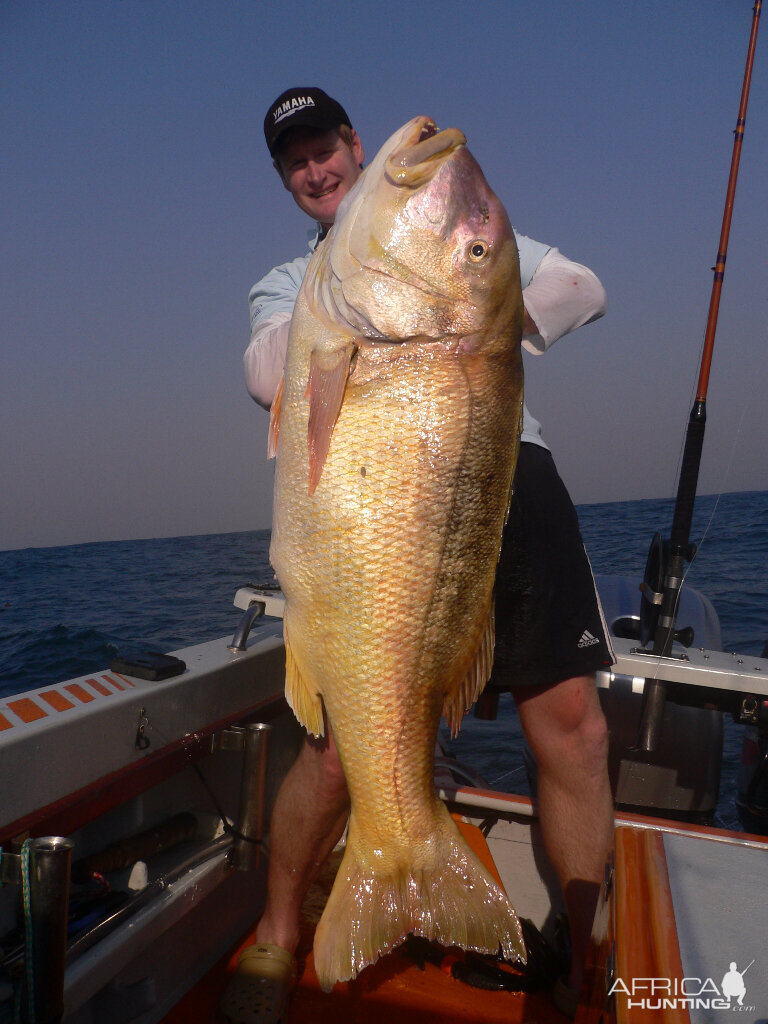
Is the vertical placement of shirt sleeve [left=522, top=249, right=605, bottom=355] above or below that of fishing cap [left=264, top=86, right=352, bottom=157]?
below

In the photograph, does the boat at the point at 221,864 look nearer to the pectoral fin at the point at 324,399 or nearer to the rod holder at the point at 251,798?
the rod holder at the point at 251,798

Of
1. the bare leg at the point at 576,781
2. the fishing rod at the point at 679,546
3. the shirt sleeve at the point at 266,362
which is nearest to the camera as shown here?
the shirt sleeve at the point at 266,362

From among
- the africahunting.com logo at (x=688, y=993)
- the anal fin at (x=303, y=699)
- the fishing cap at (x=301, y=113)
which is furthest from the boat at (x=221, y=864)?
the fishing cap at (x=301, y=113)

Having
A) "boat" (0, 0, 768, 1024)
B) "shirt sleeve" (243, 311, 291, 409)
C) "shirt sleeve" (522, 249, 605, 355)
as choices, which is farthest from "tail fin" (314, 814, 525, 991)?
"shirt sleeve" (522, 249, 605, 355)

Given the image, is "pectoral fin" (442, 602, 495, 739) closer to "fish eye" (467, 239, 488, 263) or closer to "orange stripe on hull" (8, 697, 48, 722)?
"fish eye" (467, 239, 488, 263)

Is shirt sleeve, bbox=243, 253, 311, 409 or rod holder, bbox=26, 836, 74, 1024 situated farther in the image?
shirt sleeve, bbox=243, 253, 311, 409

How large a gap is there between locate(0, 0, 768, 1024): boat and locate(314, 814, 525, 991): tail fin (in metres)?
0.27

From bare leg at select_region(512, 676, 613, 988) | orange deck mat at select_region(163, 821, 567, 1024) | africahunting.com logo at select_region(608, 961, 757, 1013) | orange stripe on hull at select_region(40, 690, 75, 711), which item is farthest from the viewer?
orange deck mat at select_region(163, 821, 567, 1024)

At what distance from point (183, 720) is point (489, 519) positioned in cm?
146

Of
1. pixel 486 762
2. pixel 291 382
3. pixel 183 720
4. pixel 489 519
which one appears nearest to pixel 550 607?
pixel 489 519

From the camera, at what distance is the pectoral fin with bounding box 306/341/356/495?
1599 millimetres

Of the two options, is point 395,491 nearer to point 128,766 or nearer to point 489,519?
point 489,519

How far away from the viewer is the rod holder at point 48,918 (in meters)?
1.55

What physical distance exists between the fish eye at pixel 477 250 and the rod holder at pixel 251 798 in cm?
176
